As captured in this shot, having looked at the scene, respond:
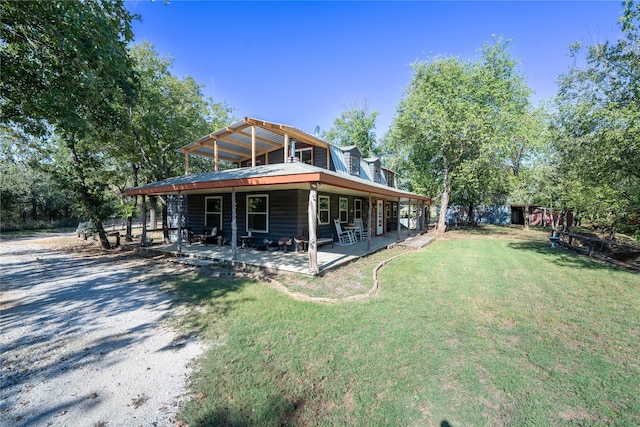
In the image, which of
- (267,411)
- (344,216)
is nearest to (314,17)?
(344,216)

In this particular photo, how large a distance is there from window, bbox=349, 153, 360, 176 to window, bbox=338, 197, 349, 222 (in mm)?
2189

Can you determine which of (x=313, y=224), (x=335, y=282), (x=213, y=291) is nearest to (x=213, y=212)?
(x=213, y=291)

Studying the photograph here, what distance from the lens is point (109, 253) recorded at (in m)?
10.7

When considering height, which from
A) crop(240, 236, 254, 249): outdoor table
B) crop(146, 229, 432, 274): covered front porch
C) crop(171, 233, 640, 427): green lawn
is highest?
crop(240, 236, 254, 249): outdoor table

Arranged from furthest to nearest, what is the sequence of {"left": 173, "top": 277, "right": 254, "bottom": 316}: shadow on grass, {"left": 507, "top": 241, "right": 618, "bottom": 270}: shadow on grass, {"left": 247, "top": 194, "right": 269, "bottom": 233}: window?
{"left": 247, "top": 194, "right": 269, "bottom": 233}: window
{"left": 507, "top": 241, "right": 618, "bottom": 270}: shadow on grass
{"left": 173, "top": 277, "right": 254, "bottom": 316}: shadow on grass

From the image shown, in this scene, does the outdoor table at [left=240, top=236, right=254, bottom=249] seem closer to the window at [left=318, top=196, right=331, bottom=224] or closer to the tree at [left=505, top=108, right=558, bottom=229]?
the window at [left=318, top=196, right=331, bottom=224]

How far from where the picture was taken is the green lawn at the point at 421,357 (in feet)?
7.95

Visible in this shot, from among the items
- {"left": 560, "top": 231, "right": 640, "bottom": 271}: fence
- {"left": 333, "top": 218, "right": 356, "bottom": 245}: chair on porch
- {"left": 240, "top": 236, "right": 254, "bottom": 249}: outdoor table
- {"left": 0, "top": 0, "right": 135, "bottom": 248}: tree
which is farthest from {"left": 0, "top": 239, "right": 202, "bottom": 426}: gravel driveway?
{"left": 560, "top": 231, "right": 640, "bottom": 271}: fence

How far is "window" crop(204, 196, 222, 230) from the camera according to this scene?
1182cm

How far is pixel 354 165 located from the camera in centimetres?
1445

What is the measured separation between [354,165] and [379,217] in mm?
4018

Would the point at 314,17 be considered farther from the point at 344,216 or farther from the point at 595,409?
the point at 595,409

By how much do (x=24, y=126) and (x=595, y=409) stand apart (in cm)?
1218

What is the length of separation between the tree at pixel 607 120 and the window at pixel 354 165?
27.6 feet
